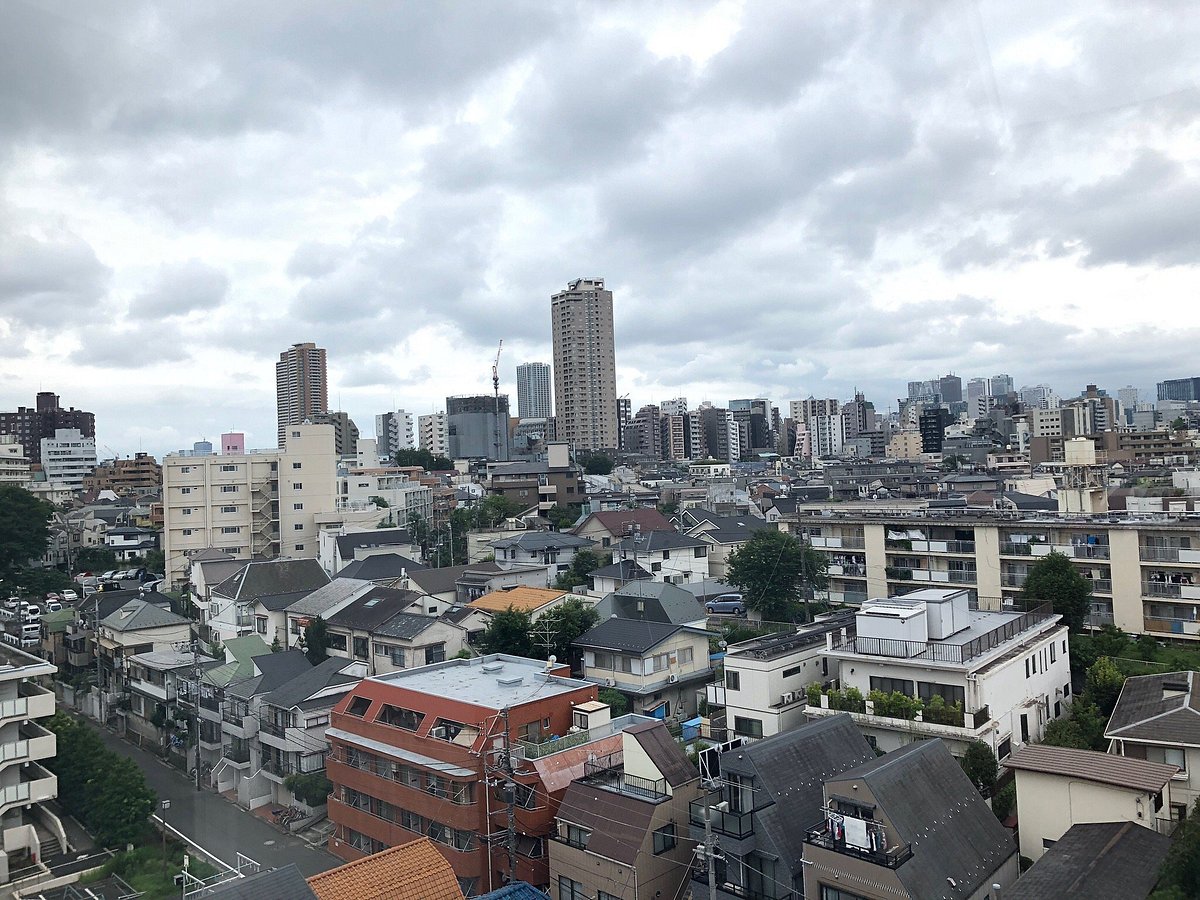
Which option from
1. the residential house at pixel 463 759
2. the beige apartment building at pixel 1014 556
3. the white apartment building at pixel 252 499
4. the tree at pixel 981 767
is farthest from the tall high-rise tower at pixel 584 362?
the tree at pixel 981 767

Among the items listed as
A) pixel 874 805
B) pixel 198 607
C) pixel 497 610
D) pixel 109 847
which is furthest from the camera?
pixel 198 607

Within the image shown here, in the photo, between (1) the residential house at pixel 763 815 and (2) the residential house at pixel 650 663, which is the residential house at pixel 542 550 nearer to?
(2) the residential house at pixel 650 663

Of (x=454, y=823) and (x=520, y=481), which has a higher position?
(x=520, y=481)

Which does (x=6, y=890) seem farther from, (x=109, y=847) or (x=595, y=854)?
(x=595, y=854)

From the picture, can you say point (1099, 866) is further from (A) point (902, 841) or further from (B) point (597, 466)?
(B) point (597, 466)

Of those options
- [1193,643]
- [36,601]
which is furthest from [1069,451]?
[36,601]

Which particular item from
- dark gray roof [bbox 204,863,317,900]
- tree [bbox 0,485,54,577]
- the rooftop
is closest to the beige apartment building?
the rooftop
